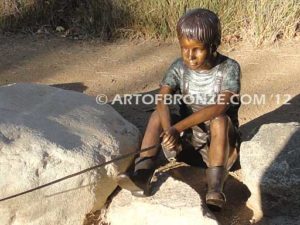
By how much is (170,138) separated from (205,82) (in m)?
0.41

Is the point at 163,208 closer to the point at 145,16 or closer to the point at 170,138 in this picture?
the point at 170,138

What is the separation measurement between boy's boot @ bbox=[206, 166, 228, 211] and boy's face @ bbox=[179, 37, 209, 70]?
525 millimetres

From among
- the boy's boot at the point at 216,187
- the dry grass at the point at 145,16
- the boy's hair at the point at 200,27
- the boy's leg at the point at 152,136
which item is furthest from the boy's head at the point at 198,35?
the dry grass at the point at 145,16

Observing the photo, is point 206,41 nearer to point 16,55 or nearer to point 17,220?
point 17,220

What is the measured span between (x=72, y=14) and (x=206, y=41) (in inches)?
127

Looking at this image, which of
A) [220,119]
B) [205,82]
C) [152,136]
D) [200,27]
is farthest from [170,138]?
[200,27]

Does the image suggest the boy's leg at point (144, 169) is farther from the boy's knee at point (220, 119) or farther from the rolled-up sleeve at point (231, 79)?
the rolled-up sleeve at point (231, 79)

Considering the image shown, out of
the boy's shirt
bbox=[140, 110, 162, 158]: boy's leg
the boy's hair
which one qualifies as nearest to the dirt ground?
the boy's shirt

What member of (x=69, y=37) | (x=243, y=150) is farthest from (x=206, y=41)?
(x=69, y=37)

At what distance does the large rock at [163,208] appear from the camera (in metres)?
2.65

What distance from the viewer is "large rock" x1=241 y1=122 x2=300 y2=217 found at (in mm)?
2898

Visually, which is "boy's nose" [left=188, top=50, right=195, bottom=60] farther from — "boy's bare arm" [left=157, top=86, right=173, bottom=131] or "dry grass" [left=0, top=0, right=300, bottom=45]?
"dry grass" [left=0, top=0, right=300, bottom=45]

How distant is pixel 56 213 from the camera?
276 centimetres

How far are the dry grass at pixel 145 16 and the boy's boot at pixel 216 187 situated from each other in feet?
8.25
